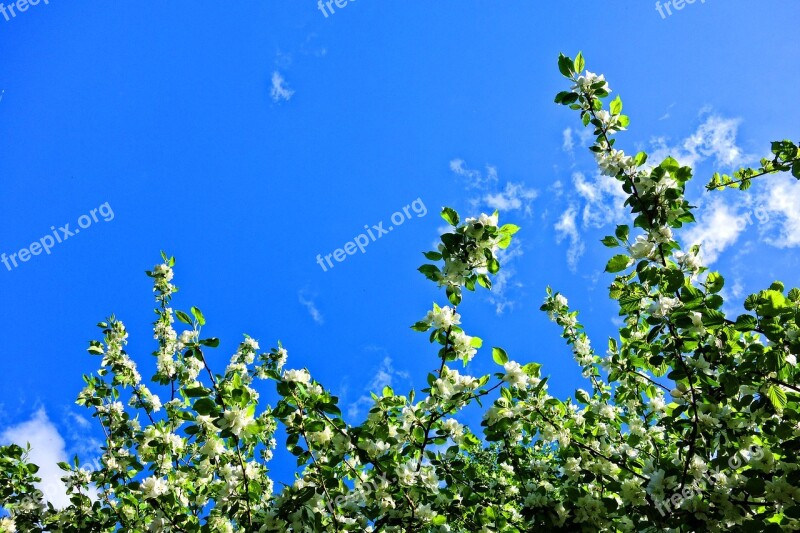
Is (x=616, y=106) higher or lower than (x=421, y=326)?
higher

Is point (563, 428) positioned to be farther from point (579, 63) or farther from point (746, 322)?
point (579, 63)

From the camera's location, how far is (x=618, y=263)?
2.99m

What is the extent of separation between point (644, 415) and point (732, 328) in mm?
2639

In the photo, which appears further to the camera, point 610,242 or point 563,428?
point 563,428

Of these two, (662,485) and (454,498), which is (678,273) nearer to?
(662,485)

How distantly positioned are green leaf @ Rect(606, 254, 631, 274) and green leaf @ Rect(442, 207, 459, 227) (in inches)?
41.5

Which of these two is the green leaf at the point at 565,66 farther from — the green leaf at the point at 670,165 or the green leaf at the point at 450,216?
the green leaf at the point at 450,216

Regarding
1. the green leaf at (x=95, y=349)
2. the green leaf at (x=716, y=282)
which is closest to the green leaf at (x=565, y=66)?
the green leaf at (x=716, y=282)

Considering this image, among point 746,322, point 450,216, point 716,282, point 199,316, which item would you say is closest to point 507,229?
point 450,216

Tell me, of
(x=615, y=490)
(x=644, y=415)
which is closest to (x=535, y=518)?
(x=615, y=490)

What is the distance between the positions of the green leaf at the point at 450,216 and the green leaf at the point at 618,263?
1.06 m

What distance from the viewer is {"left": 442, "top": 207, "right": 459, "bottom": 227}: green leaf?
120 inches

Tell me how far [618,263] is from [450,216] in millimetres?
1138

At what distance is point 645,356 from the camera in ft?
11.4
